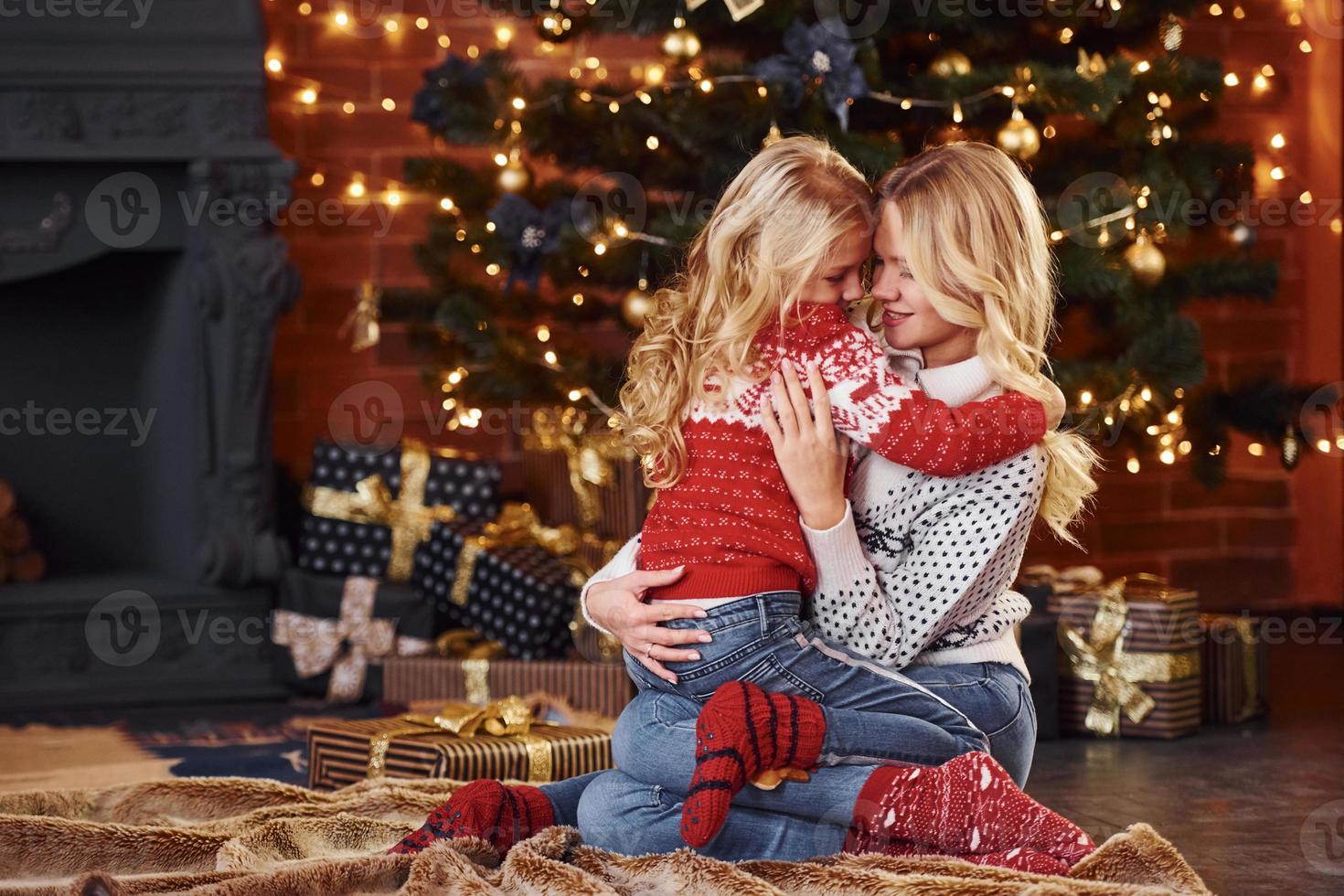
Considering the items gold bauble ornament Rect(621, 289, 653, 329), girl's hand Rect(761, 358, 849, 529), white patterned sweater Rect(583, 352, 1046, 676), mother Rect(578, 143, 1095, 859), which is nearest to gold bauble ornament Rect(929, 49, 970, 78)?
gold bauble ornament Rect(621, 289, 653, 329)

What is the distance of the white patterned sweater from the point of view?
5.81ft

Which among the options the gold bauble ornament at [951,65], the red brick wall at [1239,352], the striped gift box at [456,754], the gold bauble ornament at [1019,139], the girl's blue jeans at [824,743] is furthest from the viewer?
the red brick wall at [1239,352]

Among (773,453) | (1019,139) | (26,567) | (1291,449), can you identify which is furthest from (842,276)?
(26,567)

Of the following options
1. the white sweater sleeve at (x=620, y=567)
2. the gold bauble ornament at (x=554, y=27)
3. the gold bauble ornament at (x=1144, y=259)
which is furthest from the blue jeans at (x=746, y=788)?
the gold bauble ornament at (x=554, y=27)

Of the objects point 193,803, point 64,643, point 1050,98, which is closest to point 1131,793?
point 1050,98

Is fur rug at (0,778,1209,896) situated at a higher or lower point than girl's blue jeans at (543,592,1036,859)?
lower

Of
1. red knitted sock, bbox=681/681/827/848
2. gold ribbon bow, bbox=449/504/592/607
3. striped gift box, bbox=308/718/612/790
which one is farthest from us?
gold ribbon bow, bbox=449/504/592/607

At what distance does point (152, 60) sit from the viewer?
312 cm

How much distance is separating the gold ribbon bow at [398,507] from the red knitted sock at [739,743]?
1.61 metres

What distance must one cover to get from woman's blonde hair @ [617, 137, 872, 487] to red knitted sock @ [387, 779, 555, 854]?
0.41 m

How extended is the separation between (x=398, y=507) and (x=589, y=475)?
0.41 m

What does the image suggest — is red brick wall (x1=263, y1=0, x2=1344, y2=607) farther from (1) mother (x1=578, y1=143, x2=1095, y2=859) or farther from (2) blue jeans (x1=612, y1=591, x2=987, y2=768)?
(2) blue jeans (x1=612, y1=591, x2=987, y2=768)

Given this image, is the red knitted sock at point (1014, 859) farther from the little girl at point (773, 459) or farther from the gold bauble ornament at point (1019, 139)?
the gold bauble ornament at point (1019, 139)

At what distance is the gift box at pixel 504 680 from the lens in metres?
2.75
